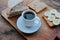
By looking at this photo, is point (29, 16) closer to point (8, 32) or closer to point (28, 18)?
point (28, 18)

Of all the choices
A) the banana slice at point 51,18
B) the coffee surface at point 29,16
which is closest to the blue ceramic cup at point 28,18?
the coffee surface at point 29,16

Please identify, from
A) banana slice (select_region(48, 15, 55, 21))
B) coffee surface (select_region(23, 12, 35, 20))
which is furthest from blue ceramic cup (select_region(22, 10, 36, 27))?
banana slice (select_region(48, 15, 55, 21))

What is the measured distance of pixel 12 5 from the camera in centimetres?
96

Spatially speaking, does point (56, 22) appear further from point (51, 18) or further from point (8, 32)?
point (8, 32)

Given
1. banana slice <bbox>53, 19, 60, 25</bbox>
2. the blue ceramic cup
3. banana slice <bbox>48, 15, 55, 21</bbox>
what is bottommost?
banana slice <bbox>53, 19, 60, 25</bbox>

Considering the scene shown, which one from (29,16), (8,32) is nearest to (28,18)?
(29,16)

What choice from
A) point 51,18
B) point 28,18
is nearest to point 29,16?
point 28,18

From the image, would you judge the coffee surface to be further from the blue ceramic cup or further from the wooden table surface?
the wooden table surface

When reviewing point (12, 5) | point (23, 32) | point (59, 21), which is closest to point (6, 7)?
point (12, 5)

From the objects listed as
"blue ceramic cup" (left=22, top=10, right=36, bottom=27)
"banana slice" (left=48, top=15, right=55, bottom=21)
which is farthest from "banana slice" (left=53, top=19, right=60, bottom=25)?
"blue ceramic cup" (left=22, top=10, right=36, bottom=27)

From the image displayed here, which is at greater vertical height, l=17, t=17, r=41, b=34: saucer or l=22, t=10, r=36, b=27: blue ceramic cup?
l=22, t=10, r=36, b=27: blue ceramic cup

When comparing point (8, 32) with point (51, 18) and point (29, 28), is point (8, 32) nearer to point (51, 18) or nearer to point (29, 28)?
point (29, 28)

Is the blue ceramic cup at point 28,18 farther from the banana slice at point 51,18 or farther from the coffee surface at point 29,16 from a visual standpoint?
the banana slice at point 51,18

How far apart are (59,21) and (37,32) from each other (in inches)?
5.3
